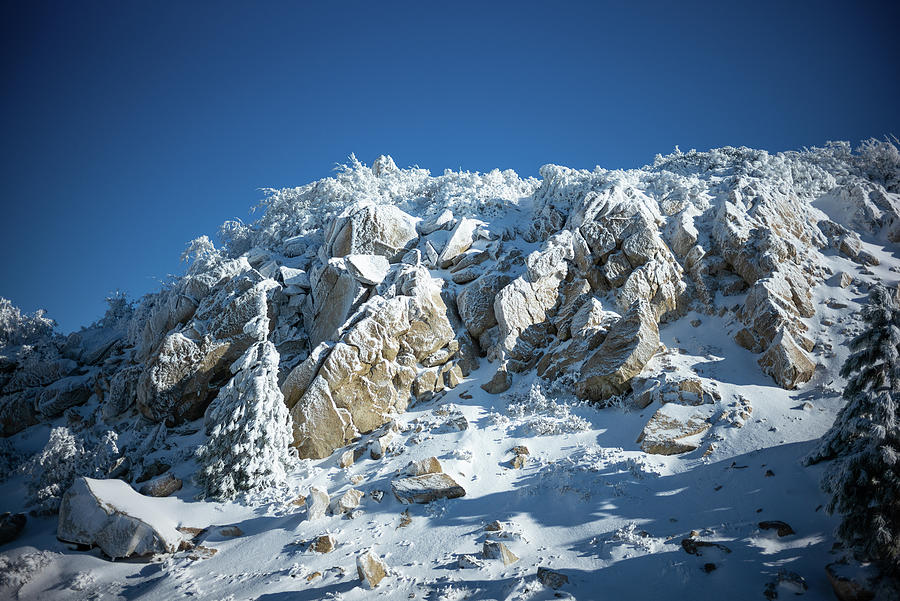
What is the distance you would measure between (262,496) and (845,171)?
152 feet

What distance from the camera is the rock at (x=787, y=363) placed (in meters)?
14.9

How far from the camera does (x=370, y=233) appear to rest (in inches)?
1011

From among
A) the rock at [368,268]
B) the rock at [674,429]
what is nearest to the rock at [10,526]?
the rock at [368,268]

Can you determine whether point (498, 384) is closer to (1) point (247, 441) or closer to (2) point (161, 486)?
(1) point (247, 441)

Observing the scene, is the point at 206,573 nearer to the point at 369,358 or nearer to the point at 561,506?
the point at 369,358

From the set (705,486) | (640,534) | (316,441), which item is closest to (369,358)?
(316,441)

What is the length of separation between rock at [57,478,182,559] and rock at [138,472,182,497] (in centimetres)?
154

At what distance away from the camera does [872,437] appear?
770 centimetres

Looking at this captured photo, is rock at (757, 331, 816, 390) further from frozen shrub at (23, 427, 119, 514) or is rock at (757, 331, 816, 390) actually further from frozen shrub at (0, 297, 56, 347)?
frozen shrub at (0, 297, 56, 347)

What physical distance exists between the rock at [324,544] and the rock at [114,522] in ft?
16.2

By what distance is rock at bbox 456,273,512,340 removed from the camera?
2100 cm

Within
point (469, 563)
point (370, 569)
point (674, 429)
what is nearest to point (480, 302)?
point (674, 429)

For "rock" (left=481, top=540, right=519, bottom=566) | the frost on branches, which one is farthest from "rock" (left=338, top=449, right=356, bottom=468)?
"rock" (left=481, top=540, right=519, bottom=566)

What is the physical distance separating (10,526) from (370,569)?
14431 millimetres
